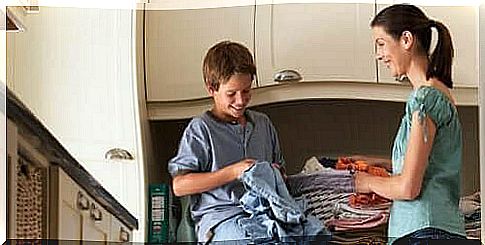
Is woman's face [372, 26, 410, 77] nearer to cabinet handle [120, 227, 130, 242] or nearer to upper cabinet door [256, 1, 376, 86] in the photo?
upper cabinet door [256, 1, 376, 86]

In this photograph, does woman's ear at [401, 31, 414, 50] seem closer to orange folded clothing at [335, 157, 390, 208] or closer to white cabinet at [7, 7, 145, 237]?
orange folded clothing at [335, 157, 390, 208]

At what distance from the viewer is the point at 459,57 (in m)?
1.81

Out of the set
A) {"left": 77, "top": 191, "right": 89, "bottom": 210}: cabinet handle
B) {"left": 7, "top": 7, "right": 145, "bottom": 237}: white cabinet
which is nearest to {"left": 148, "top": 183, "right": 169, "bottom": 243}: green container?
{"left": 7, "top": 7, "right": 145, "bottom": 237}: white cabinet

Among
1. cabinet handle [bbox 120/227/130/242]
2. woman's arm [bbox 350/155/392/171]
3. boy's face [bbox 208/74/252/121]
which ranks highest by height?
boy's face [bbox 208/74/252/121]

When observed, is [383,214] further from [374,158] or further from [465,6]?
[465,6]

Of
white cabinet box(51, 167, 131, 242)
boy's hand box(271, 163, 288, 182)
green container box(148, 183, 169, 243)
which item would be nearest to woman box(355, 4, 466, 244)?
boy's hand box(271, 163, 288, 182)

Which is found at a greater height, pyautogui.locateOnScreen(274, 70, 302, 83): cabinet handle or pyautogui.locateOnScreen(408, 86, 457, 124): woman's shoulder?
pyautogui.locateOnScreen(274, 70, 302, 83): cabinet handle

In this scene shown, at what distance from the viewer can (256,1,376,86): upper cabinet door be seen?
1795 millimetres

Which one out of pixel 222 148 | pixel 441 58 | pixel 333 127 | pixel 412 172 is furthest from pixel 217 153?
pixel 441 58

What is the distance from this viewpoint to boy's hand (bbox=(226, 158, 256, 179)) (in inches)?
69.4

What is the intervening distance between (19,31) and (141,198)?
405 mm

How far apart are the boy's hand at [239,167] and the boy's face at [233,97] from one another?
9 centimetres

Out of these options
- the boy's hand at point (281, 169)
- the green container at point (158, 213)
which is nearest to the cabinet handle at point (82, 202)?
the green container at point (158, 213)

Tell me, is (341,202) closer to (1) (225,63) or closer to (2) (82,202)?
(1) (225,63)
